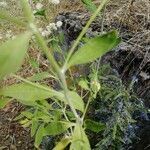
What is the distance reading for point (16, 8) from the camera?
4223mm

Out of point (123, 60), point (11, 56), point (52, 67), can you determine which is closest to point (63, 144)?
point (52, 67)

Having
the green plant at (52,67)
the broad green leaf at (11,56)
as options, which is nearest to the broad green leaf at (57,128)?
the green plant at (52,67)

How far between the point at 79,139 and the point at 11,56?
2.22 feet

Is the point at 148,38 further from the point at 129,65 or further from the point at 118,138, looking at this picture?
the point at 118,138

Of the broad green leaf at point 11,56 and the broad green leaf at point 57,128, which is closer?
the broad green leaf at point 11,56

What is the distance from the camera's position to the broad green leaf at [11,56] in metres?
0.75

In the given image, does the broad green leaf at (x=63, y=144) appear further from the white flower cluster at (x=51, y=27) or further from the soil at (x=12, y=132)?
the white flower cluster at (x=51, y=27)

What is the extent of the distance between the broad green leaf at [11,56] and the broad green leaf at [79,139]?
1.99ft

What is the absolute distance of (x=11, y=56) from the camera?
0.76 metres

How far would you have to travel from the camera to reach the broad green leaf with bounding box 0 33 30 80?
75 centimetres

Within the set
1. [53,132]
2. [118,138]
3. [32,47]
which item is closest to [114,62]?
[118,138]

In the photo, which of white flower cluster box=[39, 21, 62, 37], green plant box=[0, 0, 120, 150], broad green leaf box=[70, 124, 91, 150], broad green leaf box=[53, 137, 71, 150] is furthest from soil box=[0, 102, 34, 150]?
broad green leaf box=[70, 124, 91, 150]

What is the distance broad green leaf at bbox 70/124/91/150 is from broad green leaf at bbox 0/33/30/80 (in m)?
0.61

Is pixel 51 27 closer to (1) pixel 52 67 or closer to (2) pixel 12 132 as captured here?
(2) pixel 12 132
